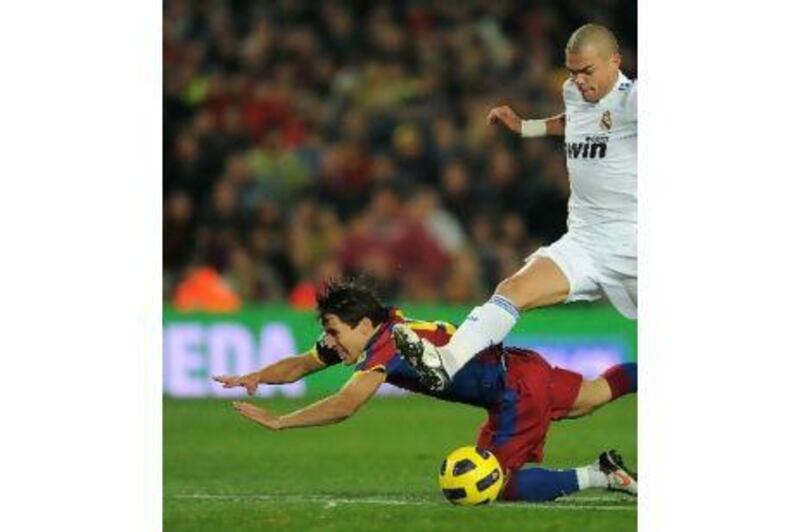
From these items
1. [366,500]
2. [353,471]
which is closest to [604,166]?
[366,500]

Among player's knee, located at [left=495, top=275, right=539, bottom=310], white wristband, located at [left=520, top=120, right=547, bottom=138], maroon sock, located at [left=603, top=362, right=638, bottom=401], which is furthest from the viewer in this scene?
white wristband, located at [left=520, top=120, right=547, bottom=138]

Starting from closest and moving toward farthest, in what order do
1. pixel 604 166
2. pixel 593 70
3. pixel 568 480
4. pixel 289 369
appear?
pixel 568 480 → pixel 593 70 → pixel 604 166 → pixel 289 369

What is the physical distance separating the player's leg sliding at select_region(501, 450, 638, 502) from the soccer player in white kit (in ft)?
1.70

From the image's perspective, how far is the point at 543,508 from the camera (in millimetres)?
7461

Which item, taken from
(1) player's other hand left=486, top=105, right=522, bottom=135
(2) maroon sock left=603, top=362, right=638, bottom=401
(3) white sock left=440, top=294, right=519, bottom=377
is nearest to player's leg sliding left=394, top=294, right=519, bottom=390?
(3) white sock left=440, top=294, right=519, bottom=377

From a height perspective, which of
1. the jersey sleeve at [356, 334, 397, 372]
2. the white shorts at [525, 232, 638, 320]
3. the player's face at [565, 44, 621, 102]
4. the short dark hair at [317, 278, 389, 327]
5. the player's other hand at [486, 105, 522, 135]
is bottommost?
the jersey sleeve at [356, 334, 397, 372]

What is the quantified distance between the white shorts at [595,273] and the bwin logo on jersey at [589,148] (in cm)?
36

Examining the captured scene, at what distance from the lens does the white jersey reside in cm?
777

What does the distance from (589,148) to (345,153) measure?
4034mm

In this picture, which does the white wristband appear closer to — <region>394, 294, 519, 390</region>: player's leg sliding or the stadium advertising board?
<region>394, 294, 519, 390</region>: player's leg sliding

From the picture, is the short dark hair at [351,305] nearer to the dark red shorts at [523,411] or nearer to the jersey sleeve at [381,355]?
the jersey sleeve at [381,355]

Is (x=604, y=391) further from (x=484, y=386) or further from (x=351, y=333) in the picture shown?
(x=351, y=333)

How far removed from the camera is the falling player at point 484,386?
7.52m

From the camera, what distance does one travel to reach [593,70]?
7.78 m
